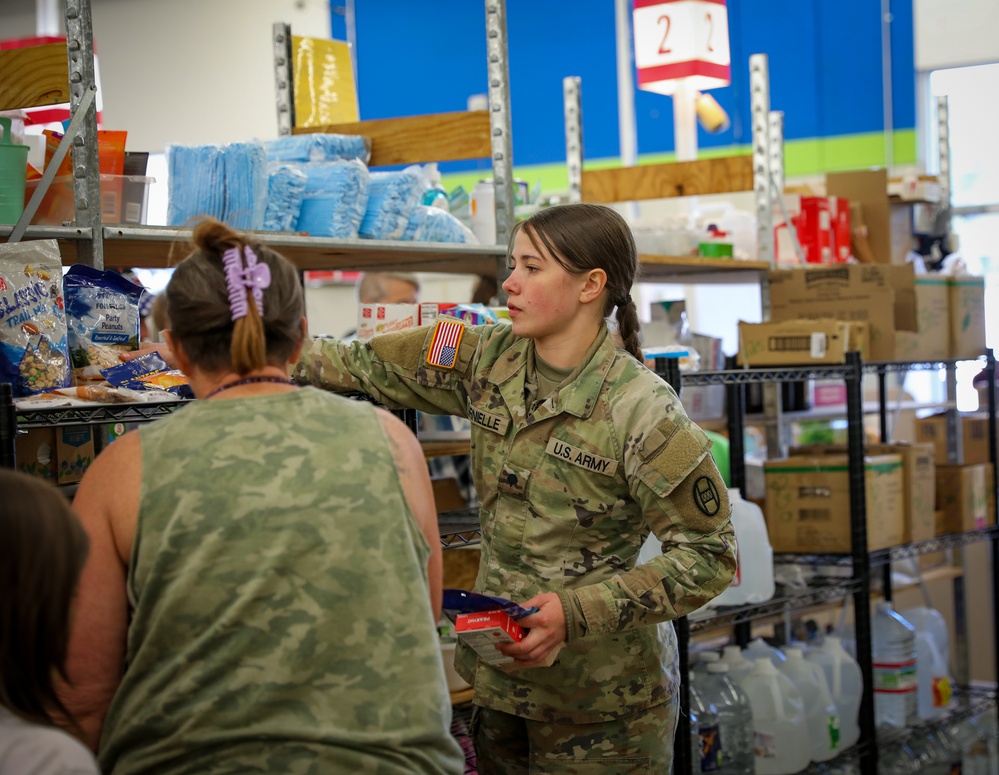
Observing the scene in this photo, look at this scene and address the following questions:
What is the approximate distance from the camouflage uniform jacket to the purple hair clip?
734mm

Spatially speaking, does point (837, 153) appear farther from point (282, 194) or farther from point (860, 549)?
point (282, 194)

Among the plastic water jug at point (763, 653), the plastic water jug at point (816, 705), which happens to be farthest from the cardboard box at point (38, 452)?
the plastic water jug at point (816, 705)

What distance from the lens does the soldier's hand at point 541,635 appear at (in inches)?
73.6

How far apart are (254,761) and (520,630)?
2.07 ft

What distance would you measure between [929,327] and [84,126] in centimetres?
322

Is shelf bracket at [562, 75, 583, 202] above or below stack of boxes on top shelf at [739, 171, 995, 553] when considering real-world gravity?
above

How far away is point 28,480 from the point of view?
1.22 metres

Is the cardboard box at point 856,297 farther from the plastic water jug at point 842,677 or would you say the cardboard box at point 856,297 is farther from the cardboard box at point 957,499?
the plastic water jug at point 842,677

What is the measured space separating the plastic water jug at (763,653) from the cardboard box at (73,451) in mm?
2302

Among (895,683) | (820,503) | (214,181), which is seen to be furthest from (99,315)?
(895,683)

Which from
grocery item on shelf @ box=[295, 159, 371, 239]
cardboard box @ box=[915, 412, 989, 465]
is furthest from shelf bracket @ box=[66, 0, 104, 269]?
cardboard box @ box=[915, 412, 989, 465]

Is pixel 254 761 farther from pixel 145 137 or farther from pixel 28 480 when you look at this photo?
pixel 145 137

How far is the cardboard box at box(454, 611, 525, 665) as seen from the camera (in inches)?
70.5

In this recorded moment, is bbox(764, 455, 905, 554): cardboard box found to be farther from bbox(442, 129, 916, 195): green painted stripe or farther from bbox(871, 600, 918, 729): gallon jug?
bbox(442, 129, 916, 195): green painted stripe
